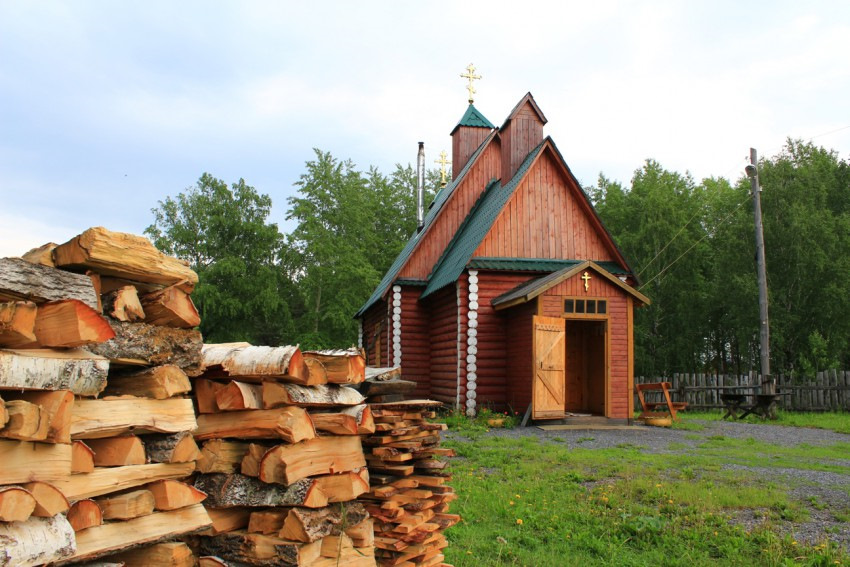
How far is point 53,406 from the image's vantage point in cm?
310

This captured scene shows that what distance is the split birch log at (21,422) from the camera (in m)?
2.97

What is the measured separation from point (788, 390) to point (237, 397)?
74.4 feet

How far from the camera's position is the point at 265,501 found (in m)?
4.13

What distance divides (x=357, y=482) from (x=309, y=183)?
1474 inches

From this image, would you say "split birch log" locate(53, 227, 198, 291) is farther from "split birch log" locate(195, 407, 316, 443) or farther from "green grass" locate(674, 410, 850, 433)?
"green grass" locate(674, 410, 850, 433)

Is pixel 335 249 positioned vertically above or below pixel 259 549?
above

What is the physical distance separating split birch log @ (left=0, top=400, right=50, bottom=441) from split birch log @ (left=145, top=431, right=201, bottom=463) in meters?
0.80

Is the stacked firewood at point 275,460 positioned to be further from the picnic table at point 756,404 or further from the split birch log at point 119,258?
the picnic table at point 756,404

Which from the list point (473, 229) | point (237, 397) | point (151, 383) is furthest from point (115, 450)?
point (473, 229)

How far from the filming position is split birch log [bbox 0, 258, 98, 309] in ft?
10.1

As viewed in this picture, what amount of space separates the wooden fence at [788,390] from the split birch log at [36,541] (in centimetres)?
2070

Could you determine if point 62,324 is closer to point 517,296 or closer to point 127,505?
point 127,505

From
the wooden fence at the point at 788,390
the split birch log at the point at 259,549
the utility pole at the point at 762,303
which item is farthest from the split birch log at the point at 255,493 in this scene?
the wooden fence at the point at 788,390

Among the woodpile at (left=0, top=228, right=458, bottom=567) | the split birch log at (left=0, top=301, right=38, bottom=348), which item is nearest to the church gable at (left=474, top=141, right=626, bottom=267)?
the woodpile at (left=0, top=228, right=458, bottom=567)
